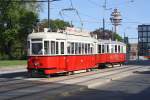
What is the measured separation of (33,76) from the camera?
1219 inches

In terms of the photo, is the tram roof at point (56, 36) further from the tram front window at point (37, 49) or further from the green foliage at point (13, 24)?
the green foliage at point (13, 24)

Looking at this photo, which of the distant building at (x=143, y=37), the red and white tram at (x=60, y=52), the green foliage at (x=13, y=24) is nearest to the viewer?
the red and white tram at (x=60, y=52)

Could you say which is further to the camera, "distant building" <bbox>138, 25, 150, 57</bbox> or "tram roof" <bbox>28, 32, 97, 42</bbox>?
"distant building" <bbox>138, 25, 150, 57</bbox>

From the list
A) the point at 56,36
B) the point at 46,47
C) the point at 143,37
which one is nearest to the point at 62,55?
the point at 56,36

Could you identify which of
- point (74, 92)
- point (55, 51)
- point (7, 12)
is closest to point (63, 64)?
point (55, 51)

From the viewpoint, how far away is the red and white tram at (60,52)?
29.7 m

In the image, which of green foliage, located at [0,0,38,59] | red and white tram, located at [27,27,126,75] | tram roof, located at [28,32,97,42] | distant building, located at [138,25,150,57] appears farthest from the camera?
distant building, located at [138,25,150,57]

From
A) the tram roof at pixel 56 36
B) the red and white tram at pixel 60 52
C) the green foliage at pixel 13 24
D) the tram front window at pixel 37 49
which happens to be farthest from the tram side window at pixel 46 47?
the green foliage at pixel 13 24

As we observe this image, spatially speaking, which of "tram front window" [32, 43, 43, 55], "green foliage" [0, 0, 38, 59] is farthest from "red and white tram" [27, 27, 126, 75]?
"green foliage" [0, 0, 38, 59]

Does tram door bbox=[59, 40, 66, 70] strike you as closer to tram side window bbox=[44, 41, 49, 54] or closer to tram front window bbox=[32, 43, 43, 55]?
tram side window bbox=[44, 41, 49, 54]

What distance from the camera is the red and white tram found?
97.6ft

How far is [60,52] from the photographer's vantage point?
3102 cm

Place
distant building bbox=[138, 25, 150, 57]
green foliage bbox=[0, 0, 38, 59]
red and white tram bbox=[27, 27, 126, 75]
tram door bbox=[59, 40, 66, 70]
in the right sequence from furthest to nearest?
distant building bbox=[138, 25, 150, 57] < green foliage bbox=[0, 0, 38, 59] < tram door bbox=[59, 40, 66, 70] < red and white tram bbox=[27, 27, 126, 75]

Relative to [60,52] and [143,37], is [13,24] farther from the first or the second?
[143,37]
